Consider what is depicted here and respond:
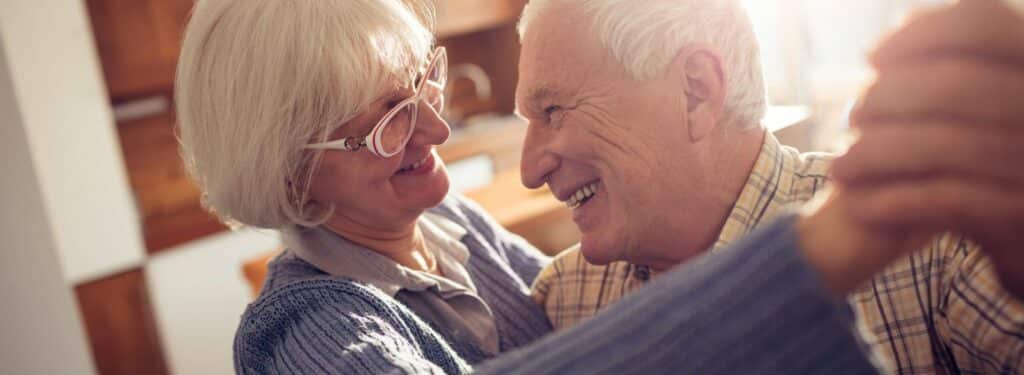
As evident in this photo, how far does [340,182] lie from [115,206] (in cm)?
260

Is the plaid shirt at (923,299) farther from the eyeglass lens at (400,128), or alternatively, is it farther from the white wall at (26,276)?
the white wall at (26,276)

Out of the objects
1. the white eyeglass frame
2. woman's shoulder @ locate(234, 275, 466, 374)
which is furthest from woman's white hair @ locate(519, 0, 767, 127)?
woman's shoulder @ locate(234, 275, 466, 374)

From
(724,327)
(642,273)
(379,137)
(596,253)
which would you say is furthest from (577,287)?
(724,327)

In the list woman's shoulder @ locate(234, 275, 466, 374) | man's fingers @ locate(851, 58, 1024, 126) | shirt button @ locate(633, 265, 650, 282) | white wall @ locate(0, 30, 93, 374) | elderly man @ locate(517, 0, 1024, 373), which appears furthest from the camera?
white wall @ locate(0, 30, 93, 374)

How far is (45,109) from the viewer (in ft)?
10.7

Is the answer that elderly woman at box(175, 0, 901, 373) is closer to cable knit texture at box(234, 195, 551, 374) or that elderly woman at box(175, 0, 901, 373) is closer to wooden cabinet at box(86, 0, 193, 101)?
cable knit texture at box(234, 195, 551, 374)

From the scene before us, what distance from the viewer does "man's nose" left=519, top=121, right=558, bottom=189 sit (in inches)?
49.2

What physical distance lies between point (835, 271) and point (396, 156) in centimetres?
92

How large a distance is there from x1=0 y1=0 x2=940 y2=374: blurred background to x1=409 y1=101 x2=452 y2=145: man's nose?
3.10ft

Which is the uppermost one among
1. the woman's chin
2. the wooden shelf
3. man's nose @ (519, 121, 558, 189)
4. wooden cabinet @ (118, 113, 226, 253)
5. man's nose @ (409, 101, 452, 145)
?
the wooden shelf

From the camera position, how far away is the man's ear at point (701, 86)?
45.5 inches

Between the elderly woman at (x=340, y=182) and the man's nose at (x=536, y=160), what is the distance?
16cm

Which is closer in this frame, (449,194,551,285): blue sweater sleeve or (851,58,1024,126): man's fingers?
(851,58,1024,126): man's fingers

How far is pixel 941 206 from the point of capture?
457mm
